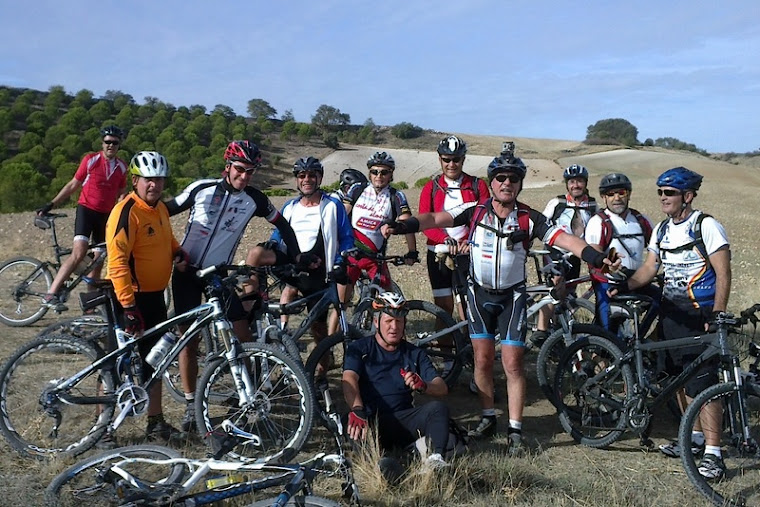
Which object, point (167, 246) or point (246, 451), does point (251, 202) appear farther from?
point (246, 451)

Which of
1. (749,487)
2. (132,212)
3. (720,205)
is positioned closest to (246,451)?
(132,212)

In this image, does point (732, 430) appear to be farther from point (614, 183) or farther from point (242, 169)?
point (242, 169)

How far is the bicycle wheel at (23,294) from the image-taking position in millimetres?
8258

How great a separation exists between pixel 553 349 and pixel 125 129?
68.6 m

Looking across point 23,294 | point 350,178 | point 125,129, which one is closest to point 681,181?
point 350,178

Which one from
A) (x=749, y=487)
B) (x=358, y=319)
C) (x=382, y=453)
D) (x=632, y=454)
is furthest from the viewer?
(x=358, y=319)

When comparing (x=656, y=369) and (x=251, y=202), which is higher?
(x=251, y=202)

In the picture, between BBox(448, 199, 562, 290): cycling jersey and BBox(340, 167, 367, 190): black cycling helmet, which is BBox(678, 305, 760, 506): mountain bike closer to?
BBox(448, 199, 562, 290): cycling jersey

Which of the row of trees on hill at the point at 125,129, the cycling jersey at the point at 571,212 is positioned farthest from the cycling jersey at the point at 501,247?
the row of trees on hill at the point at 125,129

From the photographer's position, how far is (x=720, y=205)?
3091cm

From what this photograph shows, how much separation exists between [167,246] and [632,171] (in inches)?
2299

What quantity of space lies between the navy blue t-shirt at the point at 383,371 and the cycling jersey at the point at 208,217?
130 cm

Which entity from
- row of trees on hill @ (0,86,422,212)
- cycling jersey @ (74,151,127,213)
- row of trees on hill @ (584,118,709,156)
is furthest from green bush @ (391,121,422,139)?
cycling jersey @ (74,151,127,213)

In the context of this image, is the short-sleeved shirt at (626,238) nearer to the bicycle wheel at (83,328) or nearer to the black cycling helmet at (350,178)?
the black cycling helmet at (350,178)
